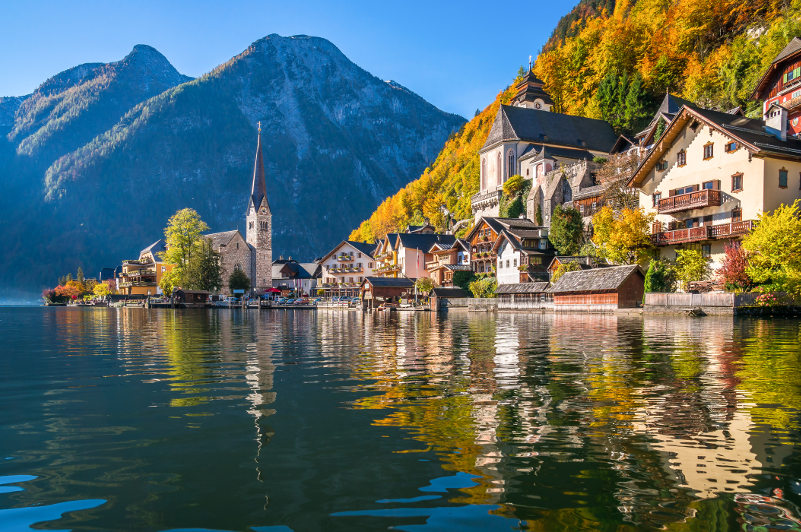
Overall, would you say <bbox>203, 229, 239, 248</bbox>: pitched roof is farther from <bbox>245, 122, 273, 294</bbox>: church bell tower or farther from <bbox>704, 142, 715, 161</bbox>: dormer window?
<bbox>704, 142, 715, 161</bbox>: dormer window

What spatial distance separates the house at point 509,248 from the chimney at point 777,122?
28.5 m

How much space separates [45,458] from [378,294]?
81.5 meters

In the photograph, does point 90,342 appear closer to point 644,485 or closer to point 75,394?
point 75,394

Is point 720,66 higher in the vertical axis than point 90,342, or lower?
higher

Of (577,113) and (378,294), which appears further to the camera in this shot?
(577,113)

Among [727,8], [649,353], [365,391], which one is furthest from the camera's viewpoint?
[727,8]

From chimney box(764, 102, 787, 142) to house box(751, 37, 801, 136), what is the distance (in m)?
0.18

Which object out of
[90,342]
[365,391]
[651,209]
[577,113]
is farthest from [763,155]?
[577,113]

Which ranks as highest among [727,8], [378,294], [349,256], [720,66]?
[727,8]

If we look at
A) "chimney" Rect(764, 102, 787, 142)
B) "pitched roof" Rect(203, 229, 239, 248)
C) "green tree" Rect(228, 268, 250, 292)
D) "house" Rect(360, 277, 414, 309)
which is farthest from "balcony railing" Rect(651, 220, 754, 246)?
"pitched roof" Rect(203, 229, 239, 248)

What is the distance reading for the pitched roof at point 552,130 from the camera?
9214cm

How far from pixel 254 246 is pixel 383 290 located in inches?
2388

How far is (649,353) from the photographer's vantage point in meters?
17.9

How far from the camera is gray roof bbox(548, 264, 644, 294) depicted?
1933 inches
